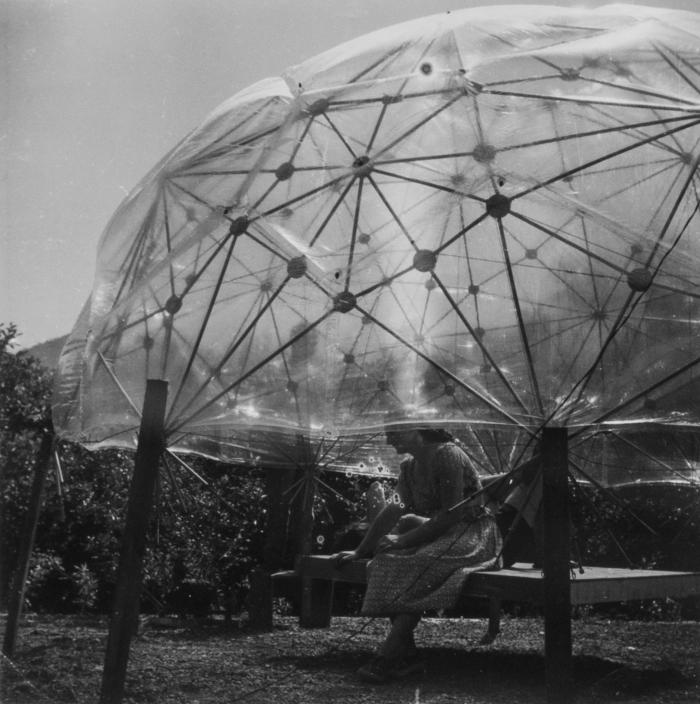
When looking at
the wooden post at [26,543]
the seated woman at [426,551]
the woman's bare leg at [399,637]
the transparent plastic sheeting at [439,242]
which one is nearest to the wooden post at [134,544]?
the transparent plastic sheeting at [439,242]

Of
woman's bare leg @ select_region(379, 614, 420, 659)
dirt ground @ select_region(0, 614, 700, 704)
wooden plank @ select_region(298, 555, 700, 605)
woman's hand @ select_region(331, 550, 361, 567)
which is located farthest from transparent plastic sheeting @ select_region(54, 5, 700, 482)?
dirt ground @ select_region(0, 614, 700, 704)

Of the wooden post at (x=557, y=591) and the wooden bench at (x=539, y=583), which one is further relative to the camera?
the wooden bench at (x=539, y=583)

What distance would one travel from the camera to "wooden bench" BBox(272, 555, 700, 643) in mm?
6879

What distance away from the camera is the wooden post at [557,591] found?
556 cm

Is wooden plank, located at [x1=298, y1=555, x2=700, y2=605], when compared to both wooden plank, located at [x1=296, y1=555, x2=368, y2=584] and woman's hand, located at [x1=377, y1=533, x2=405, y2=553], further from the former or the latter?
woman's hand, located at [x1=377, y1=533, x2=405, y2=553]

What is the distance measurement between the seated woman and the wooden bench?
0.60ft

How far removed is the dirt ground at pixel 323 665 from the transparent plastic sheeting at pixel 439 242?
5.39 ft

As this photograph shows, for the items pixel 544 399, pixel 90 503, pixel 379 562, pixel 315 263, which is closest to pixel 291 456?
pixel 90 503

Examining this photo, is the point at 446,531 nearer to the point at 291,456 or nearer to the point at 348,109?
the point at 348,109

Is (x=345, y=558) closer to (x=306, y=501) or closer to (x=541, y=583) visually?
(x=541, y=583)

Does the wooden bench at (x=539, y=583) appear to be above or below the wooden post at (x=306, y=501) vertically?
below

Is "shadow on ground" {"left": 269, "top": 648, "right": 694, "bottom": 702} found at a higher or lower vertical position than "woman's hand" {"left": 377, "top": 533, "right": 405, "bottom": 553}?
lower

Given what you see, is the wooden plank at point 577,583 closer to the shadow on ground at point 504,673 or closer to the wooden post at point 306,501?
the shadow on ground at point 504,673

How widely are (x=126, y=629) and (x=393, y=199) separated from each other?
288 cm
